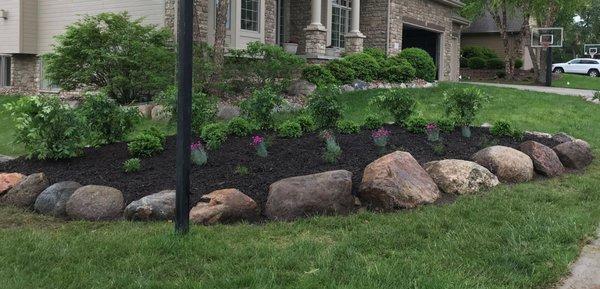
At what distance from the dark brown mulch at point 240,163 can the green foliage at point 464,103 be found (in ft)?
1.20

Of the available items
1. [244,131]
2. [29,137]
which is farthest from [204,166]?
[29,137]

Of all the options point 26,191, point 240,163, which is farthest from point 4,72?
point 240,163

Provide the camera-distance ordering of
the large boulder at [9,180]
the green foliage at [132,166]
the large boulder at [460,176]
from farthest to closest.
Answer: the green foliage at [132,166] → the large boulder at [9,180] → the large boulder at [460,176]

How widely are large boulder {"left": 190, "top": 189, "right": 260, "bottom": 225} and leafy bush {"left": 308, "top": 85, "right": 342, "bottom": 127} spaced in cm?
232

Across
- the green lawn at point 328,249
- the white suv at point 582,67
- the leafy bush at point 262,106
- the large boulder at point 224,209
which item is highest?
the white suv at point 582,67

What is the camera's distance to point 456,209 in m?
5.05

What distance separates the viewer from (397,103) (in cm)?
766

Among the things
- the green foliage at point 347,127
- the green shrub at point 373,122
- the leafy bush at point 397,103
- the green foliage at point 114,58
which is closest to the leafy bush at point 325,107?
the green foliage at point 347,127

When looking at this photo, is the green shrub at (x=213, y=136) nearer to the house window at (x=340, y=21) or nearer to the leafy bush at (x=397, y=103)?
the leafy bush at (x=397, y=103)

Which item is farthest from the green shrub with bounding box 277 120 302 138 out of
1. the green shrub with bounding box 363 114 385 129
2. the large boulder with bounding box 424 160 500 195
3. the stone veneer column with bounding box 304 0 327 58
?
the stone veneer column with bounding box 304 0 327 58

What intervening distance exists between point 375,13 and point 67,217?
56.4 feet

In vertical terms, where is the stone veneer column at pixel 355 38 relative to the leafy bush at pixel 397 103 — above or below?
above

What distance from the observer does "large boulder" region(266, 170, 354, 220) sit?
16.5 ft

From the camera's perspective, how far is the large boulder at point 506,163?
244 inches
